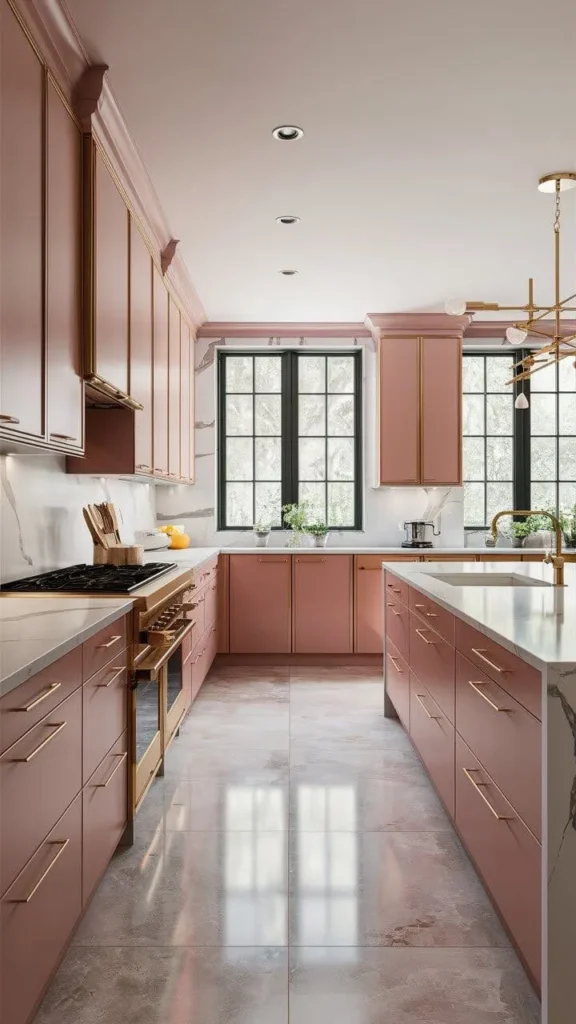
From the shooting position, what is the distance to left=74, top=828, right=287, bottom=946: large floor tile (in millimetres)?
1991

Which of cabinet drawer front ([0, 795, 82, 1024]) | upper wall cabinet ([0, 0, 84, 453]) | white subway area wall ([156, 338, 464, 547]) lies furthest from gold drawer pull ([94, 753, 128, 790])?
white subway area wall ([156, 338, 464, 547])

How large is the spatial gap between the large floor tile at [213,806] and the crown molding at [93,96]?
8.52 feet

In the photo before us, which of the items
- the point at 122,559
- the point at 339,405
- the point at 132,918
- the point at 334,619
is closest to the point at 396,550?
the point at 334,619

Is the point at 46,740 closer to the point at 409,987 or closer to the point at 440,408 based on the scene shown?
the point at 409,987

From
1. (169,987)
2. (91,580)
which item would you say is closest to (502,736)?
(169,987)

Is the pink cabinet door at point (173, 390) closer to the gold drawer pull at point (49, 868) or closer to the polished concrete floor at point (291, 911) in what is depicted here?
the polished concrete floor at point (291, 911)

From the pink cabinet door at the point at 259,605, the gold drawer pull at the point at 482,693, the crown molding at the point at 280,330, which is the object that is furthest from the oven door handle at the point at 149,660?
the crown molding at the point at 280,330

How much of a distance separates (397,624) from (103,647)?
6.74 feet

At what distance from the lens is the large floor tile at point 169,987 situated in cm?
167

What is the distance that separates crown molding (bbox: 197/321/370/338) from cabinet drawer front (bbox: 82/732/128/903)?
13.5 feet

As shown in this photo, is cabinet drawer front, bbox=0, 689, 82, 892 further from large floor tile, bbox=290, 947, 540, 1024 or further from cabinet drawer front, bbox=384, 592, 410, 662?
cabinet drawer front, bbox=384, 592, 410, 662

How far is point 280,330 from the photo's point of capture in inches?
235

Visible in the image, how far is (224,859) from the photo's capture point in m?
2.42

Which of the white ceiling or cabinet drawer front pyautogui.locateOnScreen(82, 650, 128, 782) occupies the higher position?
the white ceiling
